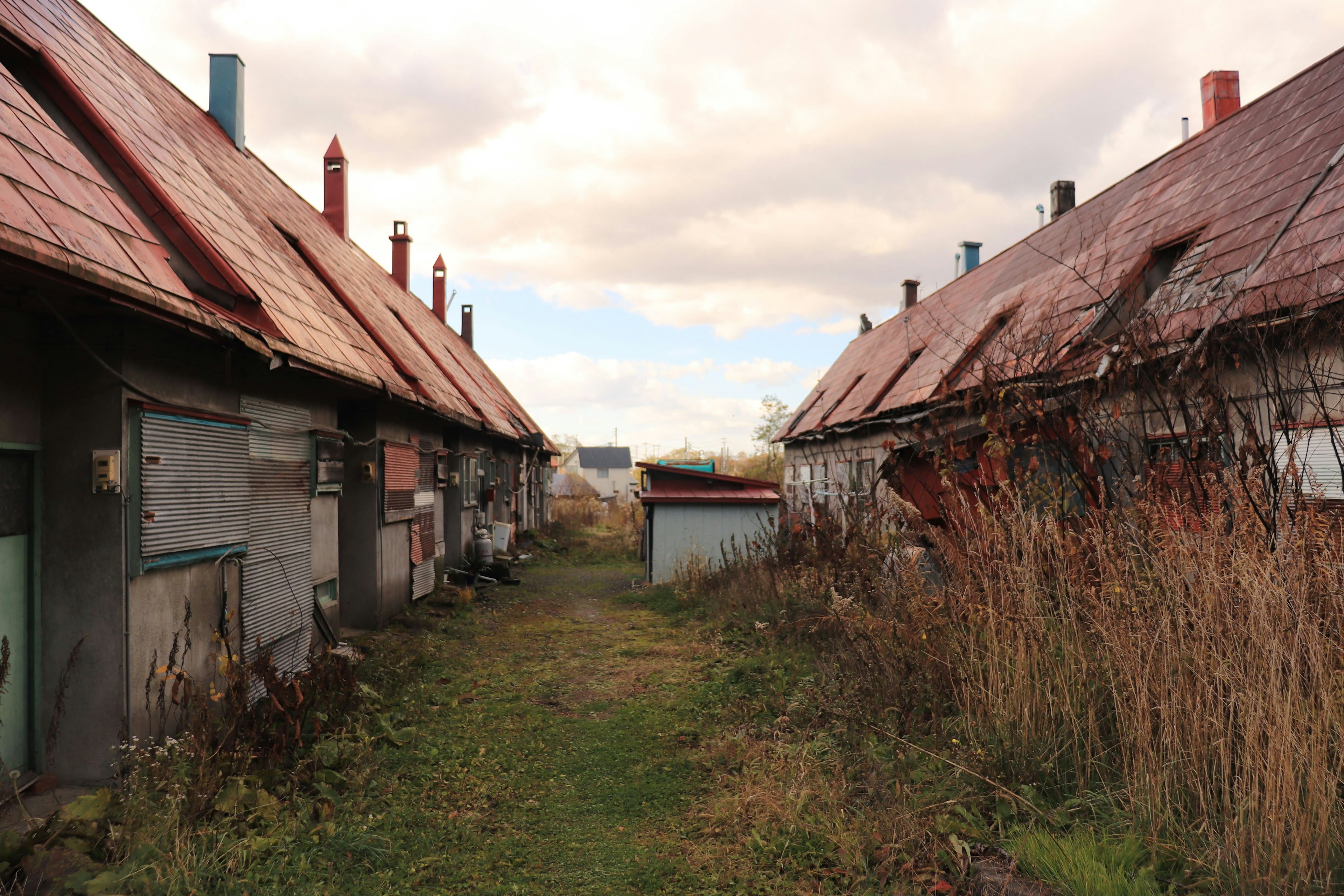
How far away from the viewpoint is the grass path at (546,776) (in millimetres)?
3879

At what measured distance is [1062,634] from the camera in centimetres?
403

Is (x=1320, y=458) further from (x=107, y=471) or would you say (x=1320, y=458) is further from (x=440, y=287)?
(x=440, y=287)

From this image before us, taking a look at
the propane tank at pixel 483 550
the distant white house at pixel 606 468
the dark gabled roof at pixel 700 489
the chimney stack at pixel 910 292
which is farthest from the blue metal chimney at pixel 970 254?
the distant white house at pixel 606 468

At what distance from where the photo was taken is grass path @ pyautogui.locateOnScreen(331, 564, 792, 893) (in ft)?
12.7

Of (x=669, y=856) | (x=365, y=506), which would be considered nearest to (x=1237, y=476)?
(x=669, y=856)

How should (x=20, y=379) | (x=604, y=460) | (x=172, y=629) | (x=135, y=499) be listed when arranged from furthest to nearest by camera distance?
(x=604, y=460)
(x=172, y=629)
(x=135, y=499)
(x=20, y=379)

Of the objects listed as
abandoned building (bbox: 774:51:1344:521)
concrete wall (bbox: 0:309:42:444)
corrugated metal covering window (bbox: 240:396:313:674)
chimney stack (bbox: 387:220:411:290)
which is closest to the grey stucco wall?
corrugated metal covering window (bbox: 240:396:313:674)

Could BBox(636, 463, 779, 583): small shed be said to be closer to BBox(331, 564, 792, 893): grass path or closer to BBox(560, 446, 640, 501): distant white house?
BBox(331, 564, 792, 893): grass path

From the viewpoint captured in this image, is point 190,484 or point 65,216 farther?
point 190,484

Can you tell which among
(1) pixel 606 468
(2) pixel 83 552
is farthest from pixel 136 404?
(1) pixel 606 468

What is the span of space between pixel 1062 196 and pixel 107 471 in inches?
800

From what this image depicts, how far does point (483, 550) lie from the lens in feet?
48.3

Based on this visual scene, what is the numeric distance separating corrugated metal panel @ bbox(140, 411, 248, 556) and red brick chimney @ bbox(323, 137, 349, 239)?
11.0m

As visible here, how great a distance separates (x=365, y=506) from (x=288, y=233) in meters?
3.69
